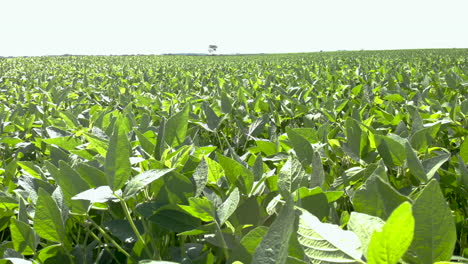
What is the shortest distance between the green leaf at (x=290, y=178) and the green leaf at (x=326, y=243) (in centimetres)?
26

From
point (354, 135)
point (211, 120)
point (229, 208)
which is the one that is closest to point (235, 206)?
point (229, 208)

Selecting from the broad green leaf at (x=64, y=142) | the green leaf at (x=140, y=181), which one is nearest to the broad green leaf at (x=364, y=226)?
the green leaf at (x=140, y=181)

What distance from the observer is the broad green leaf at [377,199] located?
698 mm

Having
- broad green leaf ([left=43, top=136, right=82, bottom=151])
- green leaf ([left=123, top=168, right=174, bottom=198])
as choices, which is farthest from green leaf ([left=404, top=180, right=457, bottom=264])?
broad green leaf ([left=43, top=136, right=82, bottom=151])

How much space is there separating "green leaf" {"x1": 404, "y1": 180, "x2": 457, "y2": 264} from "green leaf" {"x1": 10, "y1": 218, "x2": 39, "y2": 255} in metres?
0.81

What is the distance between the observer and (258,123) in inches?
78.1

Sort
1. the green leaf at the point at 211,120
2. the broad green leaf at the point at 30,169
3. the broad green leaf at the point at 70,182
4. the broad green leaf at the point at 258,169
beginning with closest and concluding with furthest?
the broad green leaf at the point at 70,182
the broad green leaf at the point at 258,169
the broad green leaf at the point at 30,169
the green leaf at the point at 211,120

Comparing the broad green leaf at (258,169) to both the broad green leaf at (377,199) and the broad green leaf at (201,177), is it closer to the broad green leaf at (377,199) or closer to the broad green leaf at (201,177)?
the broad green leaf at (201,177)

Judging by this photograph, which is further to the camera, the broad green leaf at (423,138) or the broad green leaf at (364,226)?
the broad green leaf at (423,138)

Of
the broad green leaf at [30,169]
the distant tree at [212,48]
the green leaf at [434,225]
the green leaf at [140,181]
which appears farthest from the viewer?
the distant tree at [212,48]

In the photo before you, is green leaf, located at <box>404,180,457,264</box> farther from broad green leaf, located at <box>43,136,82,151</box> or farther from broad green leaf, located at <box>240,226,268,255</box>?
broad green leaf, located at <box>43,136,82,151</box>

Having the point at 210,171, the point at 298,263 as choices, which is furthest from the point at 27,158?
the point at 298,263

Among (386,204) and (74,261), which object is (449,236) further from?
(74,261)

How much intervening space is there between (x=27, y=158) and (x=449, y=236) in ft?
7.52
